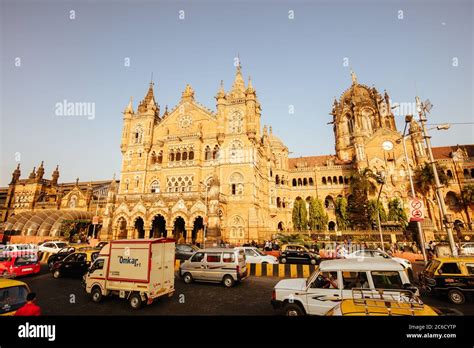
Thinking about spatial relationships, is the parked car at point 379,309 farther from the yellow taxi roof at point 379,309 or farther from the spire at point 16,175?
the spire at point 16,175

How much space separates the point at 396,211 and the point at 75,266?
145 ft

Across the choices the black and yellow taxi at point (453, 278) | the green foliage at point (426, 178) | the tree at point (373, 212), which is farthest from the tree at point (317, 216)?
the black and yellow taxi at point (453, 278)

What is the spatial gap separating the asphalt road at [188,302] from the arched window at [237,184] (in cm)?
1990

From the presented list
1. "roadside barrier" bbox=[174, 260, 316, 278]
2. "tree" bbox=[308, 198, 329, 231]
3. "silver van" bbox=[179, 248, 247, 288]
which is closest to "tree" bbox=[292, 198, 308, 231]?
"tree" bbox=[308, 198, 329, 231]

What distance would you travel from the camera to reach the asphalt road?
27.2 ft

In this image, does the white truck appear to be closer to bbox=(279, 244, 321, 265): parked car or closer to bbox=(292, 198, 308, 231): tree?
bbox=(279, 244, 321, 265): parked car

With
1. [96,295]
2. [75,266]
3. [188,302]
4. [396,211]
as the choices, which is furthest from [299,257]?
[396,211]

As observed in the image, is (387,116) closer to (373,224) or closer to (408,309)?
(373,224)

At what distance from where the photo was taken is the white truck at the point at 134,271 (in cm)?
866

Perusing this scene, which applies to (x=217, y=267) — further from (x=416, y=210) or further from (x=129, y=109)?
(x=129, y=109)

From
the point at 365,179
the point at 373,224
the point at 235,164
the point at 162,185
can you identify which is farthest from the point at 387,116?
the point at 162,185

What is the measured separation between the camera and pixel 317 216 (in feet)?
140

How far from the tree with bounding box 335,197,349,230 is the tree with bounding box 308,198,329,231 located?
2.24 metres
